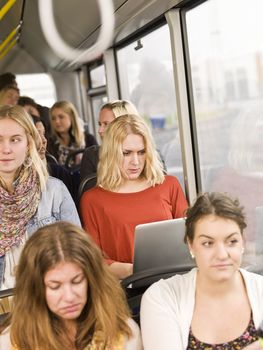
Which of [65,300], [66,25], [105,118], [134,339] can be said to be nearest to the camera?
[65,300]

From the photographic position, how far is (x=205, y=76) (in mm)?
3607

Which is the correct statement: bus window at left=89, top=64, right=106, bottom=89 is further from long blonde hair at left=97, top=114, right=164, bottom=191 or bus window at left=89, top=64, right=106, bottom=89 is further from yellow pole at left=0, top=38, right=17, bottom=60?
long blonde hair at left=97, top=114, right=164, bottom=191

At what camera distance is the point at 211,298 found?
75.0 inches

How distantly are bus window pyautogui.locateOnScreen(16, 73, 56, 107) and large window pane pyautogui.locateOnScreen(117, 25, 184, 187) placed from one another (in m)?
2.86

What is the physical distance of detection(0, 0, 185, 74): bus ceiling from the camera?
12.1 feet

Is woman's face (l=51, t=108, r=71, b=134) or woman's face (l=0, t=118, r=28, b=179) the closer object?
woman's face (l=0, t=118, r=28, b=179)

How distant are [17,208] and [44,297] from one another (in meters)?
0.68

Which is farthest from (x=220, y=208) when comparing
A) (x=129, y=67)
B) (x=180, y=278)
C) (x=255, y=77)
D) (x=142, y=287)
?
(x=129, y=67)

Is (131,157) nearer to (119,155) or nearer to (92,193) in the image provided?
(119,155)

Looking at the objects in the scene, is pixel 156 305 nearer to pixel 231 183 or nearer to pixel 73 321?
pixel 73 321

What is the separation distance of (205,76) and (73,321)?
6.95 feet

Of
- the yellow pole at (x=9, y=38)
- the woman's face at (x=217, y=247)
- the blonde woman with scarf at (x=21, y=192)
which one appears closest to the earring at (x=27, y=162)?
the blonde woman with scarf at (x=21, y=192)

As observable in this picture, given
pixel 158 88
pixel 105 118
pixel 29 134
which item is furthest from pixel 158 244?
pixel 158 88

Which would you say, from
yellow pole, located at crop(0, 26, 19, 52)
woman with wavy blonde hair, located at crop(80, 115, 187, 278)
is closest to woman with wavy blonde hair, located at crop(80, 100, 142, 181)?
woman with wavy blonde hair, located at crop(80, 115, 187, 278)
